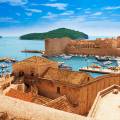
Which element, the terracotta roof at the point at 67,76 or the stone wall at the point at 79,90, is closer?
the stone wall at the point at 79,90

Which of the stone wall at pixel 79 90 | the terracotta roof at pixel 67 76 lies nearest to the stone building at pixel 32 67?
the terracotta roof at pixel 67 76

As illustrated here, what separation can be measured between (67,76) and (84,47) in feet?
183

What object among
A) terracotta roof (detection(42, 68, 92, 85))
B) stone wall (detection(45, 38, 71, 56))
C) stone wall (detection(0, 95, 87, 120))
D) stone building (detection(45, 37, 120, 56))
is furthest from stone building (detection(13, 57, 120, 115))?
stone building (detection(45, 37, 120, 56))

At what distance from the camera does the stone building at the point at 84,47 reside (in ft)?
220

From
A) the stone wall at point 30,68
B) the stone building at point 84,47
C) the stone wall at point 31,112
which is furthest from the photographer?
the stone building at point 84,47

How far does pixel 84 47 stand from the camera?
234ft

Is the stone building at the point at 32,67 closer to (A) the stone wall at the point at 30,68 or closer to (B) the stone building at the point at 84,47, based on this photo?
(A) the stone wall at the point at 30,68

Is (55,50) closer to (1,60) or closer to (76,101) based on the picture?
(1,60)

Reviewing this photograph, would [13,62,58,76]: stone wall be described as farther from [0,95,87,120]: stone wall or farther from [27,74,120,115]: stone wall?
[0,95,87,120]: stone wall

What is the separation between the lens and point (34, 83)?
17.1 metres

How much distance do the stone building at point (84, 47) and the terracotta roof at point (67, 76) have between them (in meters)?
49.6

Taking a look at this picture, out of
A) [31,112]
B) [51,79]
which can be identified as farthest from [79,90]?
[31,112]

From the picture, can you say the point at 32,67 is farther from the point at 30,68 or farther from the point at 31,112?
the point at 31,112

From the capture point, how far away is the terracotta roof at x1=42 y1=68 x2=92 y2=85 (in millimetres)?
15487
